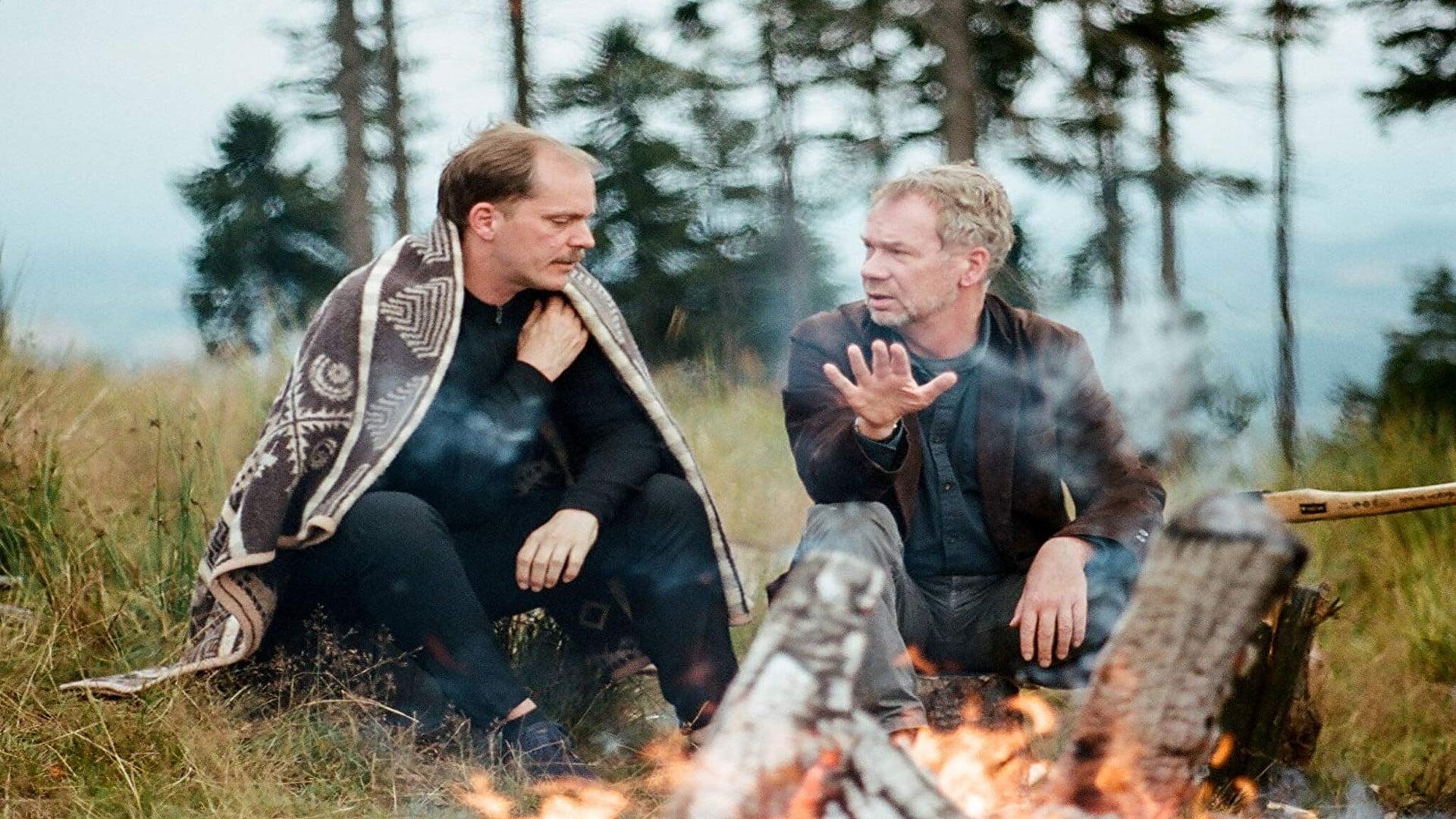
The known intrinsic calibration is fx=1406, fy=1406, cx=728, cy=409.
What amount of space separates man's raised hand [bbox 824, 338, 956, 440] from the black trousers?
77 cm

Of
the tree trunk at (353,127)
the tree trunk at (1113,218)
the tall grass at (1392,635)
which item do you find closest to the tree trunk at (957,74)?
the tree trunk at (1113,218)

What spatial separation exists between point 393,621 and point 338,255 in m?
15.7

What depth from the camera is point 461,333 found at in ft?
12.1

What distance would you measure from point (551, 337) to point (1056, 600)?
4.73 ft

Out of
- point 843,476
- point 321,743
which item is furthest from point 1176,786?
point 321,743

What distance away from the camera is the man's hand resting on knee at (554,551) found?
3432 mm

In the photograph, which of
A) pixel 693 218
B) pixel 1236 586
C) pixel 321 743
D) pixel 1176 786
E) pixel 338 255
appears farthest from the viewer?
pixel 338 255

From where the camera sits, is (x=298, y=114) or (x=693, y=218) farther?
(x=693, y=218)

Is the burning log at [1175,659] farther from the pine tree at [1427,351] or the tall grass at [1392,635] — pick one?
the pine tree at [1427,351]

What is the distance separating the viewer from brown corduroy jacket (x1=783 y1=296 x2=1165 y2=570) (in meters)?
3.38

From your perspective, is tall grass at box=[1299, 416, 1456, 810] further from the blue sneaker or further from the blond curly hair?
the blue sneaker

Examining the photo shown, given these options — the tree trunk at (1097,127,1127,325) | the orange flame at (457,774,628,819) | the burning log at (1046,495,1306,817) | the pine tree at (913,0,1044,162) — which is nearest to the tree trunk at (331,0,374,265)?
the pine tree at (913,0,1044,162)

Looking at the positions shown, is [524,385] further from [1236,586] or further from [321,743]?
[1236,586]

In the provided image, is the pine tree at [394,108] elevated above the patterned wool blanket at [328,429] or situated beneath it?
elevated above
